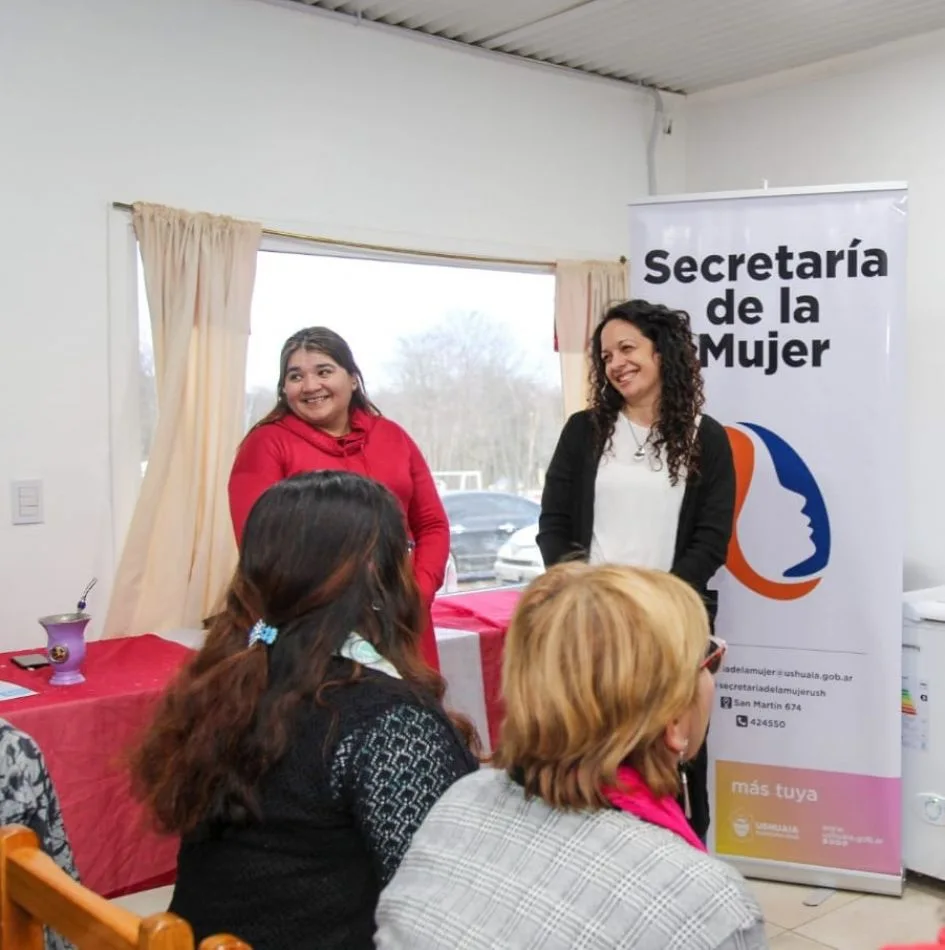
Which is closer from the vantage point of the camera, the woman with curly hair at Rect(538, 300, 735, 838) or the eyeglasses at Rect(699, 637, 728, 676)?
the eyeglasses at Rect(699, 637, 728, 676)

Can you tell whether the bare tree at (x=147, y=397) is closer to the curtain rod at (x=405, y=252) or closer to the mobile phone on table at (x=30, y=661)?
the curtain rod at (x=405, y=252)

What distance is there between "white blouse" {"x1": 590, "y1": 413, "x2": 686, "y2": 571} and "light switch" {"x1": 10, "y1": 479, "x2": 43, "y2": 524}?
5.26ft

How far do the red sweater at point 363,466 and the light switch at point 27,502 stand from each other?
0.72 meters

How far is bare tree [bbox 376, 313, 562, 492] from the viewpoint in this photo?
4.20m

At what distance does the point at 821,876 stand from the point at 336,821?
224 centimetres

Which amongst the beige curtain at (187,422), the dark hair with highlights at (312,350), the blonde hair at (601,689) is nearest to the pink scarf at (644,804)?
the blonde hair at (601,689)

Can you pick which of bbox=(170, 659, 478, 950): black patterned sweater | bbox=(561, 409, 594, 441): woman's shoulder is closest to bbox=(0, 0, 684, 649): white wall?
bbox=(561, 409, 594, 441): woman's shoulder

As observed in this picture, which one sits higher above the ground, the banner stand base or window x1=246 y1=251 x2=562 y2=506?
window x1=246 y1=251 x2=562 y2=506

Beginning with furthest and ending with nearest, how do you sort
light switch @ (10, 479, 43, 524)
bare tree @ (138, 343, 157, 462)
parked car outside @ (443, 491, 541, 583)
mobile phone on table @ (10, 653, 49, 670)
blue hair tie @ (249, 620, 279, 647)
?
parked car outside @ (443, 491, 541, 583) < bare tree @ (138, 343, 157, 462) < light switch @ (10, 479, 43, 524) < mobile phone on table @ (10, 653, 49, 670) < blue hair tie @ (249, 620, 279, 647)

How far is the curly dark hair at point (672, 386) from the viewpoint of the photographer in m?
2.76

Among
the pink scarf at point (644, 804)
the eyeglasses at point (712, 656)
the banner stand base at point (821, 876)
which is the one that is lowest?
the banner stand base at point (821, 876)

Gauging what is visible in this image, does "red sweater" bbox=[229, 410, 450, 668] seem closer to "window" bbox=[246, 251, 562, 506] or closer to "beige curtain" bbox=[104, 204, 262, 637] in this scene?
"beige curtain" bbox=[104, 204, 262, 637]

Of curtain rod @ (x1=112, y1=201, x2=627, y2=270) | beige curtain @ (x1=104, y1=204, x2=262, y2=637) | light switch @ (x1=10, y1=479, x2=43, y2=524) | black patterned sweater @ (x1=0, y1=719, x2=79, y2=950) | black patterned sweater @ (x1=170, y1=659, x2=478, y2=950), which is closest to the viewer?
black patterned sweater @ (x1=170, y1=659, x2=478, y2=950)

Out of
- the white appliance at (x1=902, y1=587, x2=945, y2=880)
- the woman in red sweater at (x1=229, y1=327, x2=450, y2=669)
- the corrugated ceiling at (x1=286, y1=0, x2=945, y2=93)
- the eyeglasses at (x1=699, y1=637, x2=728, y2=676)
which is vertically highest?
the corrugated ceiling at (x1=286, y1=0, x2=945, y2=93)
